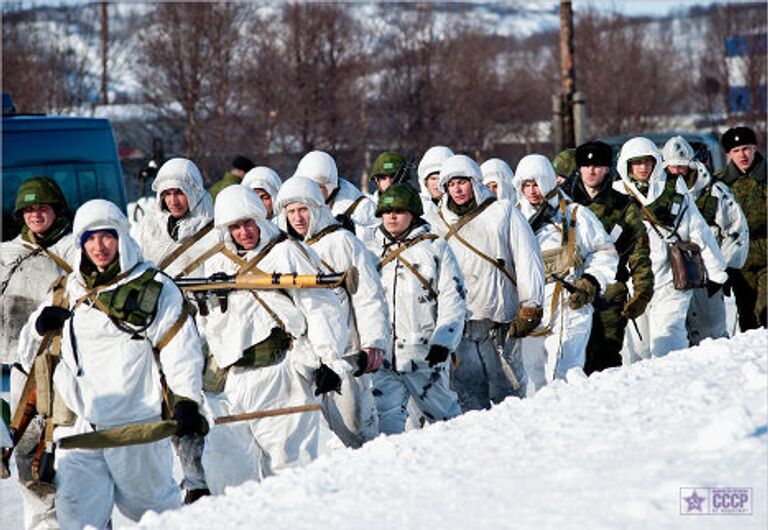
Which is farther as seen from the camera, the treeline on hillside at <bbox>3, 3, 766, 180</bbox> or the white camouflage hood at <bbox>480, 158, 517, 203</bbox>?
the treeline on hillside at <bbox>3, 3, 766, 180</bbox>

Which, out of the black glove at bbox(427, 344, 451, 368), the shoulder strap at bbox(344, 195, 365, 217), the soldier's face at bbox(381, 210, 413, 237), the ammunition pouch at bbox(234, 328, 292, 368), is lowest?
the black glove at bbox(427, 344, 451, 368)

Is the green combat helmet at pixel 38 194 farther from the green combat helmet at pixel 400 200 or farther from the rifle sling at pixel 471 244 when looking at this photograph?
the rifle sling at pixel 471 244

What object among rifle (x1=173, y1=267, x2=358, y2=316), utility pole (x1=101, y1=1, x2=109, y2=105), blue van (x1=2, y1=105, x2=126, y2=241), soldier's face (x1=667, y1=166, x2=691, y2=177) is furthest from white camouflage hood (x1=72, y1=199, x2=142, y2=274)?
utility pole (x1=101, y1=1, x2=109, y2=105)

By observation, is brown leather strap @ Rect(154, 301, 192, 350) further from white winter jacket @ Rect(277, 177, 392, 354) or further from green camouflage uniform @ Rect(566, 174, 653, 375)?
green camouflage uniform @ Rect(566, 174, 653, 375)

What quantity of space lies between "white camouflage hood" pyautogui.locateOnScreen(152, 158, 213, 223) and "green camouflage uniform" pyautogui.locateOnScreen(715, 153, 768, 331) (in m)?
5.23

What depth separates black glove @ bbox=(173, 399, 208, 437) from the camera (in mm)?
6750

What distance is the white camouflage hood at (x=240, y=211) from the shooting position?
8.27 metres

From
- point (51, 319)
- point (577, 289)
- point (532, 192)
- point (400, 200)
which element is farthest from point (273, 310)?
point (532, 192)

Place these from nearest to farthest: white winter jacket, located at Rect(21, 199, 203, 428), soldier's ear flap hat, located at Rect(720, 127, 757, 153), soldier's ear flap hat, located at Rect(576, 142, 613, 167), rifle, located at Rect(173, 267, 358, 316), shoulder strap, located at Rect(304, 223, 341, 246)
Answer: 1. white winter jacket, located at Rect(21, 199, 203, 428)
2. rifle, located at Rect(173, 267, 358, 316)
3. shoulder strap, located at Rect(304, 223, 341, 246)
4. soldier's ear flap hat, located at Rect(576, 142, 613, 167)
5. soldier's ear flap hat, located at Rect(720, 127, 757, 153)

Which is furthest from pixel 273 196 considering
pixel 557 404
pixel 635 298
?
pixel 557 404

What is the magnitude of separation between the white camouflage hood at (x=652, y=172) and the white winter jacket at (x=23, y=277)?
471 centimetres

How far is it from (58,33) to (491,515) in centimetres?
3292

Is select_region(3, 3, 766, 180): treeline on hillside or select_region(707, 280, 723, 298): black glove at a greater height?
select_region(3, 3, 766, 180): treeline on hillside

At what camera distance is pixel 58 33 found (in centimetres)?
3641
